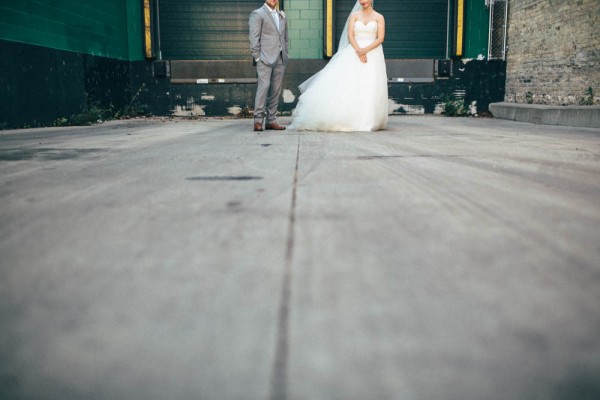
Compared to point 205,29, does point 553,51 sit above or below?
below

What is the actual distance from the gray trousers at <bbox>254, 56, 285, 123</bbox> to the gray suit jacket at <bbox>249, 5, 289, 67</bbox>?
0.09 metres

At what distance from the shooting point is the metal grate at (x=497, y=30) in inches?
369

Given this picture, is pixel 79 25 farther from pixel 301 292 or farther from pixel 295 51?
pixel 301 292

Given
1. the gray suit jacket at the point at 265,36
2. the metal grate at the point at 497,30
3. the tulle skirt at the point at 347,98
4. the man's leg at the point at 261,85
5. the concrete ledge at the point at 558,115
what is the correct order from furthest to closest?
the metal grate at the point at 497,30 → the concrete ledge at the point at 558,115 → the tulle skirt at the point at 347,98 → the man's leg at the point at 261,85 → the gray suit jacket at the point at 265,36

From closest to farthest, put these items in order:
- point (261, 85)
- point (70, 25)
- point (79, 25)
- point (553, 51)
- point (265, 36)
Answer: point (265, 36)
point (261, 85)
point (70, 25)
point (553, 51)
point (79, 25)

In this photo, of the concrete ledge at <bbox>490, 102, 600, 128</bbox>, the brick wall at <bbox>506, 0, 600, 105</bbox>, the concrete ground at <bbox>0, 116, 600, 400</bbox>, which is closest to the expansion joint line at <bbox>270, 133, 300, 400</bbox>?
the concrete ground at <bbox>0, 116, 600, 400</bbox>

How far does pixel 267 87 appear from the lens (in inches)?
206

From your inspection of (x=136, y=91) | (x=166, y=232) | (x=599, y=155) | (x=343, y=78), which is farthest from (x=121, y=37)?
(x=166, y=232)

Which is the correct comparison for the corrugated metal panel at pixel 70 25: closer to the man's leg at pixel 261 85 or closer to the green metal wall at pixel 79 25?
the green metal wall at pixel 79 25

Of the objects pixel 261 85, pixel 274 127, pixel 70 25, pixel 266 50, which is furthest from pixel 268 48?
pixel 70 25

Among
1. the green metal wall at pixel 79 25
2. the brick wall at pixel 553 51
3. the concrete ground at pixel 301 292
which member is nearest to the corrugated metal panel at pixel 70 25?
the green metal wall at pixel 79 25

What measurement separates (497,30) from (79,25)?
7.33m

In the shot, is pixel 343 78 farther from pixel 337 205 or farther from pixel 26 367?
pixel 26 367

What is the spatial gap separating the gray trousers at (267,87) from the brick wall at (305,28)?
15.6 ft
